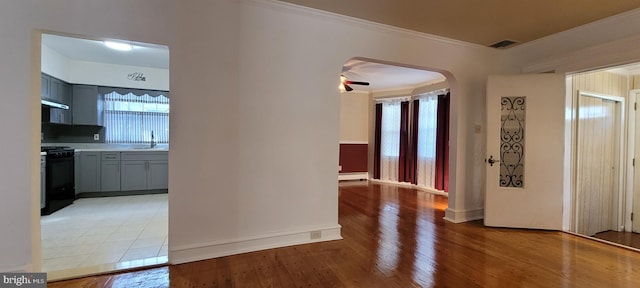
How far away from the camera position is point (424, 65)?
11.9 feet

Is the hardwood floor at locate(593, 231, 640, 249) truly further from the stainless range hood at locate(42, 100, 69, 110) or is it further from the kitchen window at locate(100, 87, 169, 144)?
the stainless range hood at locate(42, 100, 69, 110)

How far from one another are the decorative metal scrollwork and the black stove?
6466 mm

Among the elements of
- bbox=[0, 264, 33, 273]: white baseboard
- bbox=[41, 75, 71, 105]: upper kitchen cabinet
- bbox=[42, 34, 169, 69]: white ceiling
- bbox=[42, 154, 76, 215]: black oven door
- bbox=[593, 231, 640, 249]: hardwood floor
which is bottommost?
bbox=[593, 231, 640, 249]: hardwood floor

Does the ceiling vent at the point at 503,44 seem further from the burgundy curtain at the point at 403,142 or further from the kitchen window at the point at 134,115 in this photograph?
the kitchen window at the point at 134,115

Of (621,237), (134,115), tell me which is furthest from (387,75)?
(134,115)

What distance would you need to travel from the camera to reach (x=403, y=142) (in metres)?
6.92

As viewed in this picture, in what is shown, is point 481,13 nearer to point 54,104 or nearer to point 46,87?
point 46,87

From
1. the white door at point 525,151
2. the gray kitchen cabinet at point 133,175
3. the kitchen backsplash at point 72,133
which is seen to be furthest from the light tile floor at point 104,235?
the white door at point 525,151

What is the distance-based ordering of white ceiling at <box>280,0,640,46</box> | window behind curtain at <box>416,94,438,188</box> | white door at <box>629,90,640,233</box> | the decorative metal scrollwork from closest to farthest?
1. white ceiling at <box>280,0,640,46</box>
2. the decorative metal scrollwork
3. white door at <box>629,90,640,233</box>
4. window behind curtain at <box>416,94,438,188</box>

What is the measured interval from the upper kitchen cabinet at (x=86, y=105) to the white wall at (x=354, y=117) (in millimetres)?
5375

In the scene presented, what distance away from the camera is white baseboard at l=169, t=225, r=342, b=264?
2521 mm

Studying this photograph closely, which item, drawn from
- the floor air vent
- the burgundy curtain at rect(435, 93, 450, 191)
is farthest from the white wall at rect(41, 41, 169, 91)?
the floor air vent

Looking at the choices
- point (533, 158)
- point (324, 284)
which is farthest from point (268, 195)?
point (533, 158)

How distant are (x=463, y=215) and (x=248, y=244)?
118 inches
